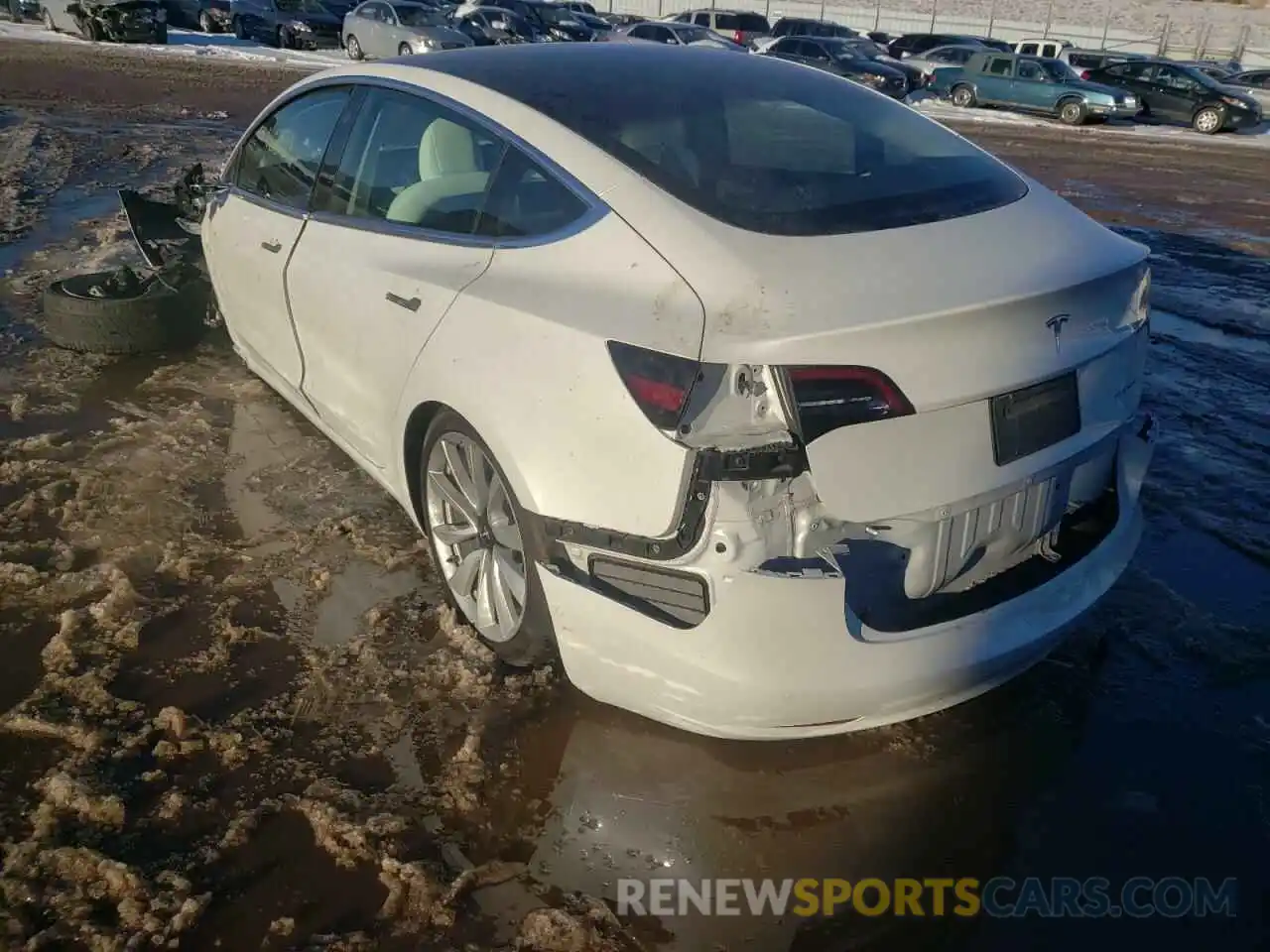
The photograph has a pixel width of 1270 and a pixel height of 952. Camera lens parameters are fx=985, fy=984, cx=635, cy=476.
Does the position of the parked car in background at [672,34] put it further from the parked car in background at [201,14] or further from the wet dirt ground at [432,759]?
the wet dirt ground at [432,759]

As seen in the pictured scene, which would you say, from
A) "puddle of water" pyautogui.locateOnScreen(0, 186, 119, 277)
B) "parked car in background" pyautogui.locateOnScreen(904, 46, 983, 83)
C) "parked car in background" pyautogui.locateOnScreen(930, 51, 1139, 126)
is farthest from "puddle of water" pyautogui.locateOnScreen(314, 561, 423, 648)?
"parked car in background" pyautogui.locateOnScreen(904, 46, 983, 83)

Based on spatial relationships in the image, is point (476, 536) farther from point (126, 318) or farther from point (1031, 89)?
point (1031, 89)

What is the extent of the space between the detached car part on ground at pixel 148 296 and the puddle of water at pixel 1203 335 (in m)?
5.79

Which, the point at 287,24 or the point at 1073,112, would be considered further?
the point at 287,24

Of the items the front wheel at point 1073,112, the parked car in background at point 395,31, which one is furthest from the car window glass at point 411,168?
the front wheel at point 1073,112

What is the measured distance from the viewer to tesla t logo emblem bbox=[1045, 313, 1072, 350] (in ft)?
7.72

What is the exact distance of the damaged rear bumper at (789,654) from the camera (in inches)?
85.6

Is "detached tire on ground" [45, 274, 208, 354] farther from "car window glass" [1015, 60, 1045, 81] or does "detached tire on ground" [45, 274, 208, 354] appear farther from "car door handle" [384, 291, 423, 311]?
"car window glass" [1015, 60, 1045, 81]

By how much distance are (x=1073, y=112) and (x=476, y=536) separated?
2374 centimetres

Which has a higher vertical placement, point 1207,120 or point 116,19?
point 116,19

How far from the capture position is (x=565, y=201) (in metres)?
2.60

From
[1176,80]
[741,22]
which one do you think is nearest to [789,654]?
[1176,80]

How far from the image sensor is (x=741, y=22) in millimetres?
32656

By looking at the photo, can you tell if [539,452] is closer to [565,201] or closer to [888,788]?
[565,201]
